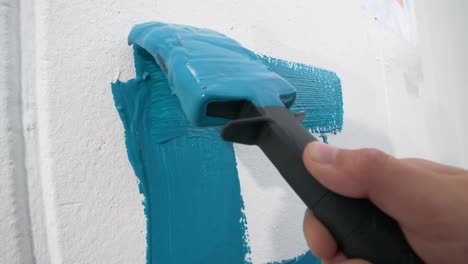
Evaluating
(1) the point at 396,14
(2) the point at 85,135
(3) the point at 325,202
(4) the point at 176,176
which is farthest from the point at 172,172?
(1) the point at 396,14

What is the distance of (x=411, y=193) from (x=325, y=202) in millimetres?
70

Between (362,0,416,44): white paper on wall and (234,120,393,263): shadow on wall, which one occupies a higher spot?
(362,0,416,44): white paper on wall

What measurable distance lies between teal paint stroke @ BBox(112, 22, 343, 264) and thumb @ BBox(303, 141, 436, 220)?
21cm

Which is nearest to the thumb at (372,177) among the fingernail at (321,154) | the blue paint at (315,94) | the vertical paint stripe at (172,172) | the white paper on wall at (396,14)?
the fingernail at (321,154)

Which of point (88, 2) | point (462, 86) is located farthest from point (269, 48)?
point (462, 86)

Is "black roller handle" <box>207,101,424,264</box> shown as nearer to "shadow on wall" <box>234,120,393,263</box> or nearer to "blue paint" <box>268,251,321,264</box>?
"shadow on wall" <box>234,120,393,263</box>

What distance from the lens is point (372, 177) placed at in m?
0.24

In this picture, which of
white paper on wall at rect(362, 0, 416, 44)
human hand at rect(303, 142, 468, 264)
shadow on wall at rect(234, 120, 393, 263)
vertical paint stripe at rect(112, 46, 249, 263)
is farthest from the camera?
white paper on wall at rect(362, 0, 416, 44)

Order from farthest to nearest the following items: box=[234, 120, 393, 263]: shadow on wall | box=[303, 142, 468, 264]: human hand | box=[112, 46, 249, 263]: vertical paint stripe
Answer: box=[234, 120, 393, 263]: shadow on wall → box=[112, 46, 249, 263]: vertical paint stripe → box=[303, 142, 468, 264]: human hand

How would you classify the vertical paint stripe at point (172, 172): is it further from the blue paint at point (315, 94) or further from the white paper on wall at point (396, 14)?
the white paper on wall at point (396, 14)

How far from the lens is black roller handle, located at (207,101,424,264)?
0.23m

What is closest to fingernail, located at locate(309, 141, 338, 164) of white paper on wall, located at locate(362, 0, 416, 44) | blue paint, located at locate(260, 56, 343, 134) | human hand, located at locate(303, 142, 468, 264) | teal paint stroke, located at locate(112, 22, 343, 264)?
human hand, located at locate(303, 142, 468, 264)

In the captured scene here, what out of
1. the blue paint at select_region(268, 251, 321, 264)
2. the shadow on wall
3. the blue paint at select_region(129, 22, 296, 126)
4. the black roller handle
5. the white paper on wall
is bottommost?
the blue paint at select_region(268, 251, 321, 264)

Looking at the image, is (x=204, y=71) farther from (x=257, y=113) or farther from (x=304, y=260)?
(x=304, y=260)
